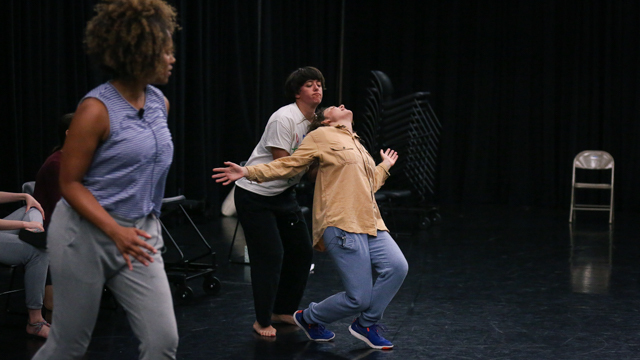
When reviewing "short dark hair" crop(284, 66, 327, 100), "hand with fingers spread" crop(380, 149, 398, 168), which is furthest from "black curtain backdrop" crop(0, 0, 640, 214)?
"hand with fingers spread" crop(380, 149, 398, 168)

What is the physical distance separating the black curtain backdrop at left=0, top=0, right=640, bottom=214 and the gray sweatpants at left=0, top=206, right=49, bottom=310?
4.01 meters

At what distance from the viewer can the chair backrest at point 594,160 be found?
855 cm

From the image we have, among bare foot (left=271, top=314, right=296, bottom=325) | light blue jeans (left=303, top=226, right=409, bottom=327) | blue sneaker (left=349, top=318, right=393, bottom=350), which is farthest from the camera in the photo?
bare foot (left=271, top=314, right=296, bottom=325)

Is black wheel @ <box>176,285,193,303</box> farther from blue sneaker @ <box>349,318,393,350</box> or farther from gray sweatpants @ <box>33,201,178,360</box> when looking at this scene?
gray sweatpants @ <box>33,201,178,360</box>

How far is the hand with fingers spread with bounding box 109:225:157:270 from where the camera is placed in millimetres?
1824

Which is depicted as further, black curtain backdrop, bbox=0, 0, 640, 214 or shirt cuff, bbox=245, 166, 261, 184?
black curtain backdrop, bbox=0, 0, 640, 214

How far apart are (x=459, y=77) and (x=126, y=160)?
8.83 m

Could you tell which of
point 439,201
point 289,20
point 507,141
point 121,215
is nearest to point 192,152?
point 289,20

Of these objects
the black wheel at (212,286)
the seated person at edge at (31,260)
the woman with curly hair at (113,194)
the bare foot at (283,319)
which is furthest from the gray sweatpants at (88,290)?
the black wheel at (212,286)

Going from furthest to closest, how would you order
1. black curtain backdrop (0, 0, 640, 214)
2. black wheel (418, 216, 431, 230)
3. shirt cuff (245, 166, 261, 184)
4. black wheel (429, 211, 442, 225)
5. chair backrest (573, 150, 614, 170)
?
chair backrest (573, 150, 614, 170)
black curtain backdrop (0, 0, 640, 214)
black wheel (429, 211, 442, 225)
black wheel (418, 216, 431, 230)
shirt cuff (245, 166, 261, 184)

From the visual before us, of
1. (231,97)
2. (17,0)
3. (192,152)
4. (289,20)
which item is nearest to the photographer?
(17,0)

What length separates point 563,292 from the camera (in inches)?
182

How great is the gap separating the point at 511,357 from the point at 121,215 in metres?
2.07

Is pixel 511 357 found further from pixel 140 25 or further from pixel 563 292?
pixel 140 25
